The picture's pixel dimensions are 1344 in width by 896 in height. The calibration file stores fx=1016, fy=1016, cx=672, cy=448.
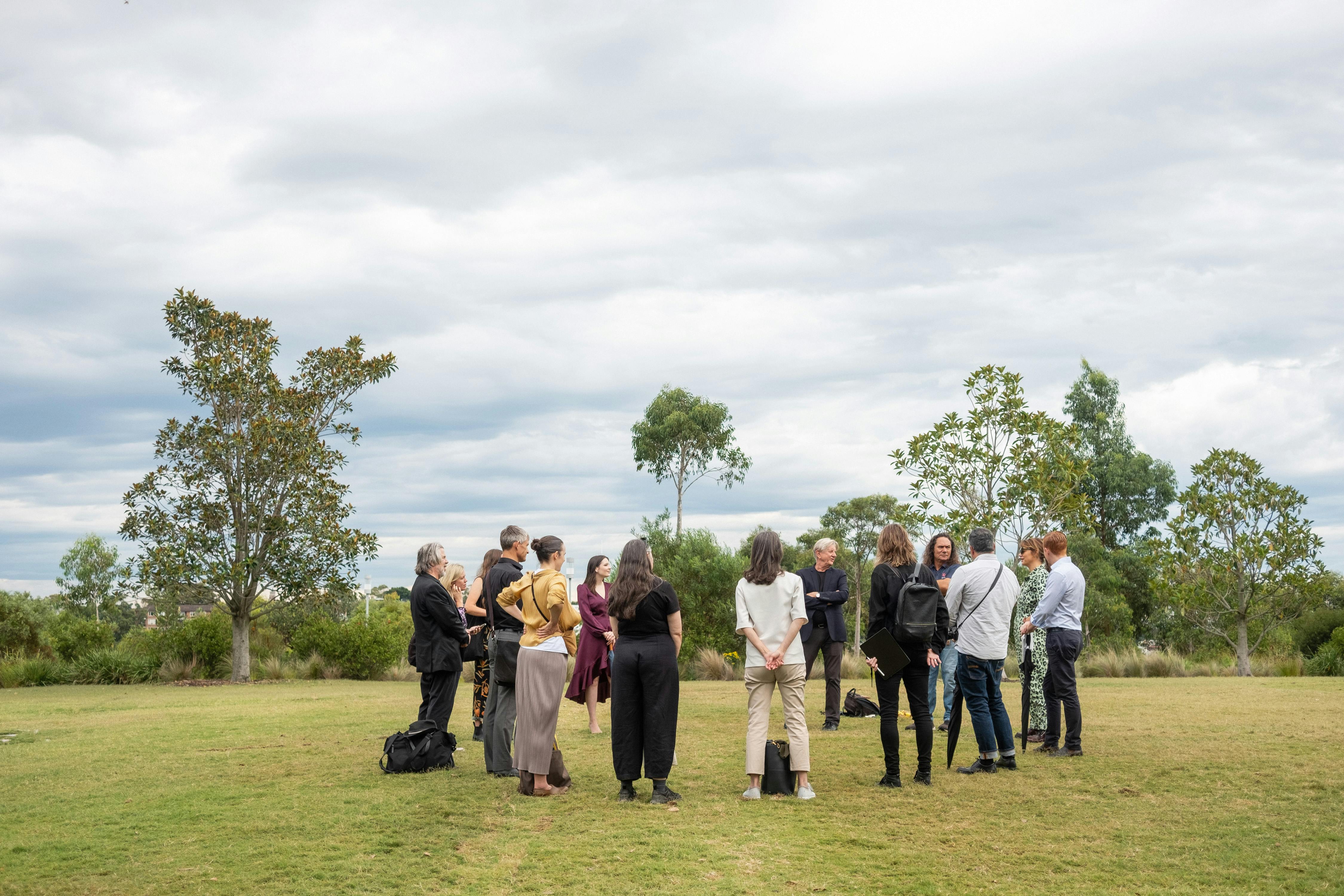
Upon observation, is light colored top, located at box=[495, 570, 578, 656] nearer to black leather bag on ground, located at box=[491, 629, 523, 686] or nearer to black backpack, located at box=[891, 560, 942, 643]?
black leather bag on ground, located at box=[491, 629, 523, 686]

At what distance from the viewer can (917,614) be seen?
7.27 meters

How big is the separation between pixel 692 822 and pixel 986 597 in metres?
2.98

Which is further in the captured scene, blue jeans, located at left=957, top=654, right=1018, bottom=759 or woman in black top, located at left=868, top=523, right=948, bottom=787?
blue jeans, located at left=957, top=654, right=1018, bottom=759

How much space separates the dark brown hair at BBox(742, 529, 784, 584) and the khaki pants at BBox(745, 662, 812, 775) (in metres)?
0.60

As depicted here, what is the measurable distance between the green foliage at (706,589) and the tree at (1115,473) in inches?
784

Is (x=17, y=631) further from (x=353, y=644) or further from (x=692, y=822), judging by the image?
(x=692, y=822)

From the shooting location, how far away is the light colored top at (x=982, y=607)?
7.73m

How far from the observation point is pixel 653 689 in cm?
687

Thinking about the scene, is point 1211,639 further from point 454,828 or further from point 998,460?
point 454,828

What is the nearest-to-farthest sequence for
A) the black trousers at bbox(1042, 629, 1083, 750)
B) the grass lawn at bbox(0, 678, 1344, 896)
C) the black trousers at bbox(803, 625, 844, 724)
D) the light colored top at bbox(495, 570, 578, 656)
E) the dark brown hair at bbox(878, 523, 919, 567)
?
1. the grass lawn at bbox(0, 678, 1344, 896)
2. the light colored top at bbox(495, 570, 578, 656)
3. the dark brown hair at bbox(878, 523, 919, 567)
4. the black trousers at bbox(1042, 629, 1083, 750)
5. the black trousers at bbox(803, 625, 844, 724)

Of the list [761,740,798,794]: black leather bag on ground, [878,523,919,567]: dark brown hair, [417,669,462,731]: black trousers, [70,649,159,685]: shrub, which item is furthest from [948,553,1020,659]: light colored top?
[70,649,159,685]: shrub

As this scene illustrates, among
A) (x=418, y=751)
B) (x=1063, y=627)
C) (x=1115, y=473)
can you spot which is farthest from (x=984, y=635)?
(x=1115, y=473)

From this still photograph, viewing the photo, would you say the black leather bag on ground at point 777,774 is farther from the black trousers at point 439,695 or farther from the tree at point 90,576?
the tree at point 90,576

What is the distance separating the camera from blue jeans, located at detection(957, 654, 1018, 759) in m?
7.76
